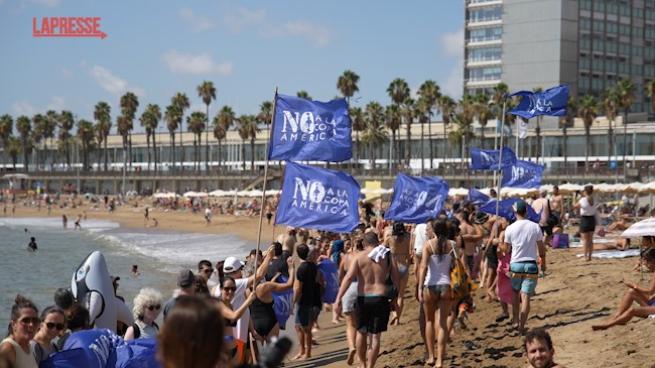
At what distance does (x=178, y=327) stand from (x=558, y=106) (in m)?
14.8

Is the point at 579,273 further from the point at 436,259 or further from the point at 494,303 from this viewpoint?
the point at 436,259

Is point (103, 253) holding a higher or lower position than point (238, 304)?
lower

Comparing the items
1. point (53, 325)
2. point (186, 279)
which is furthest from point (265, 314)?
point (53, 325)

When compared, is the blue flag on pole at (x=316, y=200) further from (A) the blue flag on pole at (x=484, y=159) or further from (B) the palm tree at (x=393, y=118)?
(B) the palm tree at (x=393, y=118)

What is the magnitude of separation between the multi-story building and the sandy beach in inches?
3131

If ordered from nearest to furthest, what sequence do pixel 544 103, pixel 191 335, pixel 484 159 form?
pixel 191 335
pixel 544 103
pixel 484 159

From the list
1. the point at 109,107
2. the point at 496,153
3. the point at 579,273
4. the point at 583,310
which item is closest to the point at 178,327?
the point at 583,310

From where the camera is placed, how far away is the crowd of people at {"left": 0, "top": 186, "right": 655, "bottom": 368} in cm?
503

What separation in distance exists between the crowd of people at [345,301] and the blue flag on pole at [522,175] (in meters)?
8.57

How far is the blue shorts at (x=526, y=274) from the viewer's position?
1080 centimetres

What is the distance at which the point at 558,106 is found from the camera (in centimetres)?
1656

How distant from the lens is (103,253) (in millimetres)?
39375

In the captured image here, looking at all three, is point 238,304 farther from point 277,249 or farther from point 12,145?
point 12,145

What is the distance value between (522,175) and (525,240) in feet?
44.3
